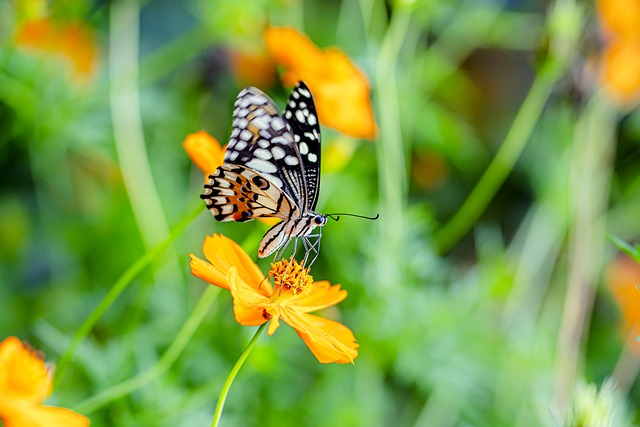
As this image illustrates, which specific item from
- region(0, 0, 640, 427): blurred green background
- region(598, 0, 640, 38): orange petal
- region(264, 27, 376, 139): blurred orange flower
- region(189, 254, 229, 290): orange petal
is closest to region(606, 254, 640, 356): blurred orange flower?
region(0, 0, 640, 427): blurred green background

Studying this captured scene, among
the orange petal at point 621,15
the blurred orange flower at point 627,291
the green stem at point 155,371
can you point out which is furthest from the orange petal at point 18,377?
the orange petal at point 621,15

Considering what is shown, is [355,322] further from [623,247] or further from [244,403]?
[623,247]

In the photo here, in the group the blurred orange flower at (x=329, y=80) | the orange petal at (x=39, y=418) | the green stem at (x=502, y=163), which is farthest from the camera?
the green stem at (x=502, y=163)

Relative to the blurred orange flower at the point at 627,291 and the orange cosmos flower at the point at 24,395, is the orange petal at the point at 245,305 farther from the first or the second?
the blurred orange flower at the point at 627,291

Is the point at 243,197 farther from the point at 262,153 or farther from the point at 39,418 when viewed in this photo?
the point at 39,418

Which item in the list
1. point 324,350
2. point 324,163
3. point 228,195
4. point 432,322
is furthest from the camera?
point 432,322

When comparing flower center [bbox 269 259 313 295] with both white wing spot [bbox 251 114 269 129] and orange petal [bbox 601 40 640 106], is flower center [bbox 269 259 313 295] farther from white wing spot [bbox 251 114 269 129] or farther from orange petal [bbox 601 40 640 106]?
orange petal [bbox 601 40 640 106]

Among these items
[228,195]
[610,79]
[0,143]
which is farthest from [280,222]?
[610,79]
